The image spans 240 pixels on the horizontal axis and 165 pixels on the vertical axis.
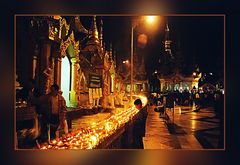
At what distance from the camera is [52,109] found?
4.70 m

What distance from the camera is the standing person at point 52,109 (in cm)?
465

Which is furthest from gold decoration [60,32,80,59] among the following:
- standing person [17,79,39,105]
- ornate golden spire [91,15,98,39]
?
standing person [17,79,39,105]

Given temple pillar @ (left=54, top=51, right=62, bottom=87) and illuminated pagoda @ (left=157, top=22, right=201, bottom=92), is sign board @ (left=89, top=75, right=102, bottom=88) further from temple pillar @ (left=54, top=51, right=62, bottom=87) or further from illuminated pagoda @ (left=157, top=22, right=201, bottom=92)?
illuminated pagoda @ (left=157, top=22, right=201, bottom=92)

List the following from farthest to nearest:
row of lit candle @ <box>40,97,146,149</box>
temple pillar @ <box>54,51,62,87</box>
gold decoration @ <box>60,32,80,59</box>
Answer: gold decoration @ <box>60,32,80,59</box>, temple pillar @ <box>54,51,62,87</box>, row of lit candle @ <box>40,97,146,149</box>

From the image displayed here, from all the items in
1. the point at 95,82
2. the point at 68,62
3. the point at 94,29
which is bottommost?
the point at 95,82

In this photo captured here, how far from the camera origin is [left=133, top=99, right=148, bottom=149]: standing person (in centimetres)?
470

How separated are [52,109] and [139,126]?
132 cm

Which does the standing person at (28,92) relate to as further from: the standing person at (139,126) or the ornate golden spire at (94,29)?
the standing person at (139,126)

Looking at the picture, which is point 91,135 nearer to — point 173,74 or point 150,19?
point 173,74

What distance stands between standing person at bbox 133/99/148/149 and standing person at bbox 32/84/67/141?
42.5 inches

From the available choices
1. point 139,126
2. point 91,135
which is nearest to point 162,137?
point 139,126

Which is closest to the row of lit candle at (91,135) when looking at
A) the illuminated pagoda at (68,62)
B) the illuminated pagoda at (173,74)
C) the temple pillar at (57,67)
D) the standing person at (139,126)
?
the standing person at (139,126)
